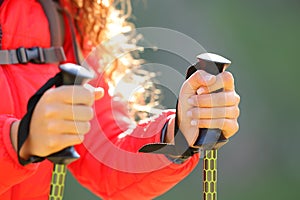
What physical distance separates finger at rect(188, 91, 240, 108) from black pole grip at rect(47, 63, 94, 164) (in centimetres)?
19

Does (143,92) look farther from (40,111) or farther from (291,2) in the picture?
(291,2)

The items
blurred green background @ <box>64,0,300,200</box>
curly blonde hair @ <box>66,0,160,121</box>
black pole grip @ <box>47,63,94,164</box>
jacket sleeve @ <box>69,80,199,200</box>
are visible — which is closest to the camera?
black pole grip @ <box>47,63,94,164</box>

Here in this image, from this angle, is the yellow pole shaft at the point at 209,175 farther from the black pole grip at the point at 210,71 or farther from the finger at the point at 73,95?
the finger at the point at 73,95

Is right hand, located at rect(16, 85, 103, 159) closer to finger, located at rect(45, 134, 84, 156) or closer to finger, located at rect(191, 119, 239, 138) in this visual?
finger, located at rect(45, 134, 84, 156)

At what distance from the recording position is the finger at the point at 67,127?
32.7 inches

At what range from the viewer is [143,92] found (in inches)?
57.8

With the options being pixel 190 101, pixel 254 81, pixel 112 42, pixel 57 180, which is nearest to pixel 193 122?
pixel 190 101

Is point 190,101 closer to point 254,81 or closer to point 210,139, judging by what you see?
point 210,139

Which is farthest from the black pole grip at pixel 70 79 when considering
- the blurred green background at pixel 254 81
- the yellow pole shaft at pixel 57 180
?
the blurred green background at pixel 254 81

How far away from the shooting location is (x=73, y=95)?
0.82m

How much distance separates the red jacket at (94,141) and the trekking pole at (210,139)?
0.30 ft

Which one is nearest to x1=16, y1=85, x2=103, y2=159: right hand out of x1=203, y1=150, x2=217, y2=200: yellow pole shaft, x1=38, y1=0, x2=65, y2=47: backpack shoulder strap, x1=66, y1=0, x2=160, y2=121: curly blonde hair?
x1=203, y1=150, x2=217, y2=200: yellow pole shaft

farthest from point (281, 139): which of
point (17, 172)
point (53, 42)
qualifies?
point (17, 172)

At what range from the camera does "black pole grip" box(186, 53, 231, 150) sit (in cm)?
94
